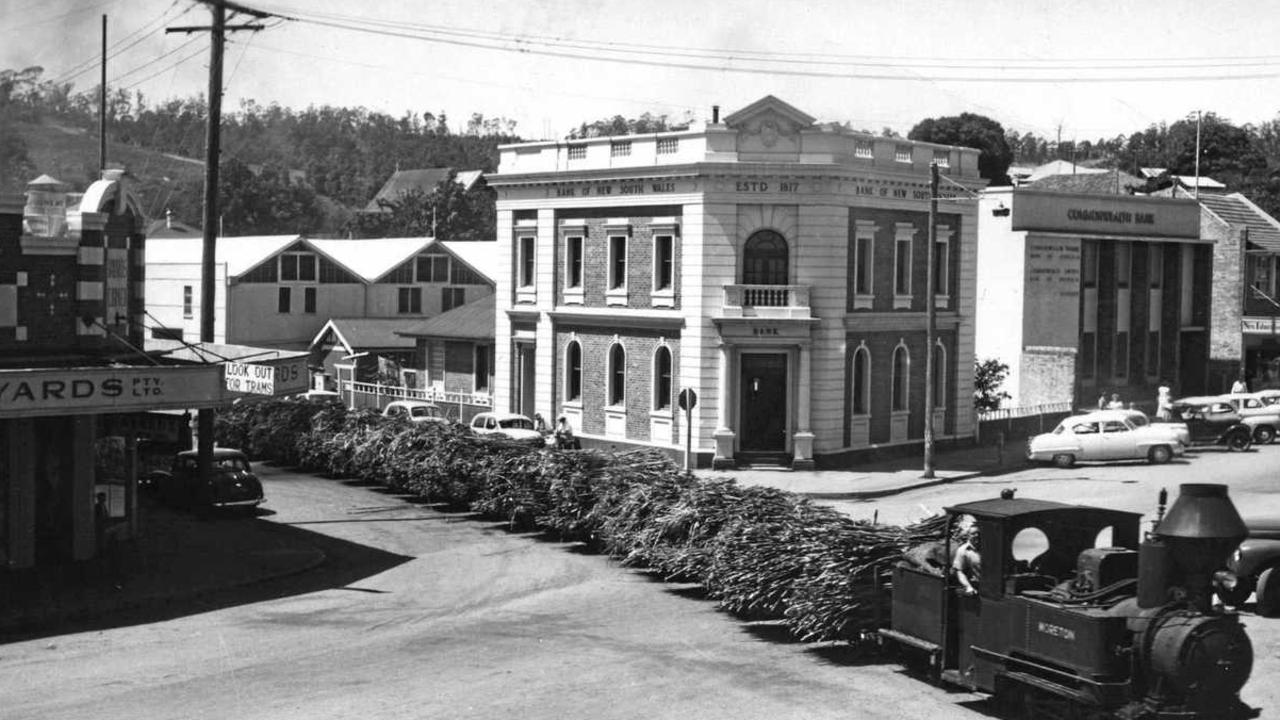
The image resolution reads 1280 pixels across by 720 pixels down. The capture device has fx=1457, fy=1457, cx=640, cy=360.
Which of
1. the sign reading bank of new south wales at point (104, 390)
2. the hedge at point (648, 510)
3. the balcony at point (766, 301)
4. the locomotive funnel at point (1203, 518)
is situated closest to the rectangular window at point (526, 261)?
the balcony at point (766, 301)

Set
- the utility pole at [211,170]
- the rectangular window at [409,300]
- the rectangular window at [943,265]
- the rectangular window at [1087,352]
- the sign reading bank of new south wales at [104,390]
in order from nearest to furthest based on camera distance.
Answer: the sign reading bank of new south wales at [104,390]
the utility pole at [211,170]
the rectangular window at [943,265]
the rectangular window at [1087,352]
the rectangular window at [409,300]

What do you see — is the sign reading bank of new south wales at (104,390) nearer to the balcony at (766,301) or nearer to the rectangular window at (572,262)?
the balcony at (766,301)

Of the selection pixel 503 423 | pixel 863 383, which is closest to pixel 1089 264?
pixel 863 383

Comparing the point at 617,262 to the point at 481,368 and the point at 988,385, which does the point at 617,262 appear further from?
the point at 988,385

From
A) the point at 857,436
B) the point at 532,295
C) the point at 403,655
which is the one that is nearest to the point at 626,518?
the point at 403,655

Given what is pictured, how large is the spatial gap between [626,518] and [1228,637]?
42.5 feet

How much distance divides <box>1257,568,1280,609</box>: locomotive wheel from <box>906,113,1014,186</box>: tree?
9008 centimetres

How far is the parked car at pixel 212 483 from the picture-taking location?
32.0 meters

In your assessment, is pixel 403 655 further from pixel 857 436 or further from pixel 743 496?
pixel 857 436

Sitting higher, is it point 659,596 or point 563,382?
point 563,382

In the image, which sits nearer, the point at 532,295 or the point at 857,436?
the point at 857,436

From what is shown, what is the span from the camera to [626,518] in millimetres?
25891

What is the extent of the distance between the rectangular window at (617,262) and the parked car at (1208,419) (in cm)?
1788

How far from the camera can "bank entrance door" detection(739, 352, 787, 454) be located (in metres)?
41.4
